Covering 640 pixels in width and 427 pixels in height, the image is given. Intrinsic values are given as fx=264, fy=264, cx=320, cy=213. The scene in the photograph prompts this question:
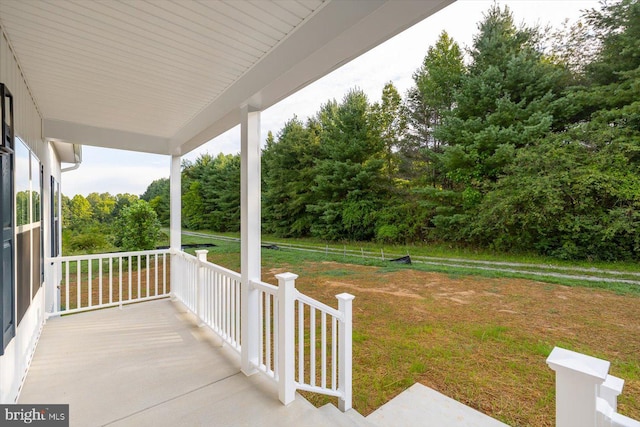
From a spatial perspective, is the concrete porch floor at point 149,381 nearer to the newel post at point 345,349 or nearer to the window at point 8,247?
the newel post at point 345,349

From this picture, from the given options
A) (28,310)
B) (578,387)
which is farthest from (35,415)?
(578,387)

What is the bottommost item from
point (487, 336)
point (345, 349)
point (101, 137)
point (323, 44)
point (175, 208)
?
point (487, 336)

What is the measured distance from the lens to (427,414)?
2051 mm

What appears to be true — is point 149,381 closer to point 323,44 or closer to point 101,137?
point 323,44

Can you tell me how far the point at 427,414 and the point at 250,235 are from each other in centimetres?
200

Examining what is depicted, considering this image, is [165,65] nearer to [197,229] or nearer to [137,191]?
[137,191]

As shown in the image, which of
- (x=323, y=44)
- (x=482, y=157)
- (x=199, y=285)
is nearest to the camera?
(x=323, y=44)

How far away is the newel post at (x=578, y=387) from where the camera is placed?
73cm

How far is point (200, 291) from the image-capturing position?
3.21m

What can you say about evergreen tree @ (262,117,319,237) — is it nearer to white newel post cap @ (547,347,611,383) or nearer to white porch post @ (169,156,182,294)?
white porch post @ (169,156,182,294)

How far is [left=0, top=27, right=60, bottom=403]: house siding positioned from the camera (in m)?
1.61

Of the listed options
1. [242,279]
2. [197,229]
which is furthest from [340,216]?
[242,279]

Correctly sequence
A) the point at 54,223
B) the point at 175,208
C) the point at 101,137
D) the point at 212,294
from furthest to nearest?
1. the point at 54,223
2. the point at 175,208
3. the point at 101,137
4. the point at 212,294

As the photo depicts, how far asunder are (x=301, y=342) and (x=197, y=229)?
755 cm
